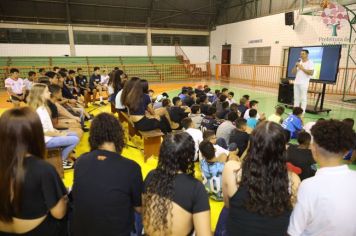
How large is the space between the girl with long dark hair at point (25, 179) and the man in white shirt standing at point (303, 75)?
648 cm

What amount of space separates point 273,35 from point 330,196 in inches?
594

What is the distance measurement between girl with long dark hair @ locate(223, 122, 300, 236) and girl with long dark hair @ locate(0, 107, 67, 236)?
1148mm

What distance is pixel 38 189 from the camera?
1.46m

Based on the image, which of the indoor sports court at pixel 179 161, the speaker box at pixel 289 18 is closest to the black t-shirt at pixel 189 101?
the indoor sports court at pixel 179 161

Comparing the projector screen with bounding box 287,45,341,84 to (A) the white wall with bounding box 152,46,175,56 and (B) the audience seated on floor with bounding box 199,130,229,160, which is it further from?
(A) the white wall with bounding box 152,46,175,56

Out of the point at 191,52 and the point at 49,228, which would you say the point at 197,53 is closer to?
the point at 191,52

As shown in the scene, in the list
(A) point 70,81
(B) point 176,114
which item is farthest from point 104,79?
(B) point 176,114

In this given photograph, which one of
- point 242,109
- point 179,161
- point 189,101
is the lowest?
point 242,109

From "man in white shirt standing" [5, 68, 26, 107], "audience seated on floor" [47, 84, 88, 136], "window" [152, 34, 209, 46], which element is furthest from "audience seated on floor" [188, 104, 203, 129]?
"window" [152, 34, 209, 46]

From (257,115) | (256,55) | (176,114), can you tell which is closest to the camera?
(176,114)

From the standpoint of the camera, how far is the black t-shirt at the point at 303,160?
293 cm

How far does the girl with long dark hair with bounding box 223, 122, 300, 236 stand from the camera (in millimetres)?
1439

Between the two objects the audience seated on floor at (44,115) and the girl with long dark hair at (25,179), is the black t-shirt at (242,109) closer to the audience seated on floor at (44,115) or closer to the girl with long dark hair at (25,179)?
the audience seated on floor at (44,115)

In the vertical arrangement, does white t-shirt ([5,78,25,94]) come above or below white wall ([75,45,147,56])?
below
